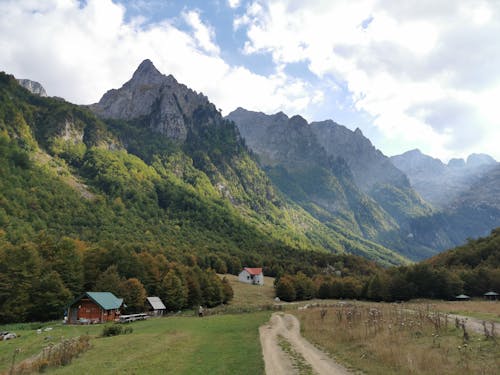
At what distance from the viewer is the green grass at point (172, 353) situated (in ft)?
77.4

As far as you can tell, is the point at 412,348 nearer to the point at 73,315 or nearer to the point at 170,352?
the point at 170,352

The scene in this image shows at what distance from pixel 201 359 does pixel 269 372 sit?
22.8 ft

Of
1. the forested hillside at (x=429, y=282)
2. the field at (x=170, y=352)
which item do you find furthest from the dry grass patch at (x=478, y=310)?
the forested hillside at (x=429, y=282)

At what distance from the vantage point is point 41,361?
26625mm

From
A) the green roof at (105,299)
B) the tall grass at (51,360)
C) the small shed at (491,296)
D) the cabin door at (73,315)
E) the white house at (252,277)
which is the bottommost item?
the small shed at (491,296)

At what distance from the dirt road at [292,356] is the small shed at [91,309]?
33170mm

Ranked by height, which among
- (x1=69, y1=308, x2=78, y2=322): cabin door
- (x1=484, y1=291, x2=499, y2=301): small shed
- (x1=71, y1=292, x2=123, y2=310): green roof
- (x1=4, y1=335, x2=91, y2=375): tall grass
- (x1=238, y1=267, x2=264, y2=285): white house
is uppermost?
(x1=238, y1=267, x2=264, y2=285): white house

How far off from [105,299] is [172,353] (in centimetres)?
3877

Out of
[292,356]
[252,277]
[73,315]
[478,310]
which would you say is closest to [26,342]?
[73,315]

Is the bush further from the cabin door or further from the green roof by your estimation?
the cabin door

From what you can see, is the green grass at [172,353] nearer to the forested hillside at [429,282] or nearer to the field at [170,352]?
the field at [170,352]

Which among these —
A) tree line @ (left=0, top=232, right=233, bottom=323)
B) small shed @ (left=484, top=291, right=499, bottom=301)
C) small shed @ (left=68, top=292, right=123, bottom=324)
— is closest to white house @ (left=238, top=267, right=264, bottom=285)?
tree line @ (left=0, top=232, right=233, bottom=323)

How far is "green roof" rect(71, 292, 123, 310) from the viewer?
2357 inches

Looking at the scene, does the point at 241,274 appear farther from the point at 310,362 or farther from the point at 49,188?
the point at 310,362
